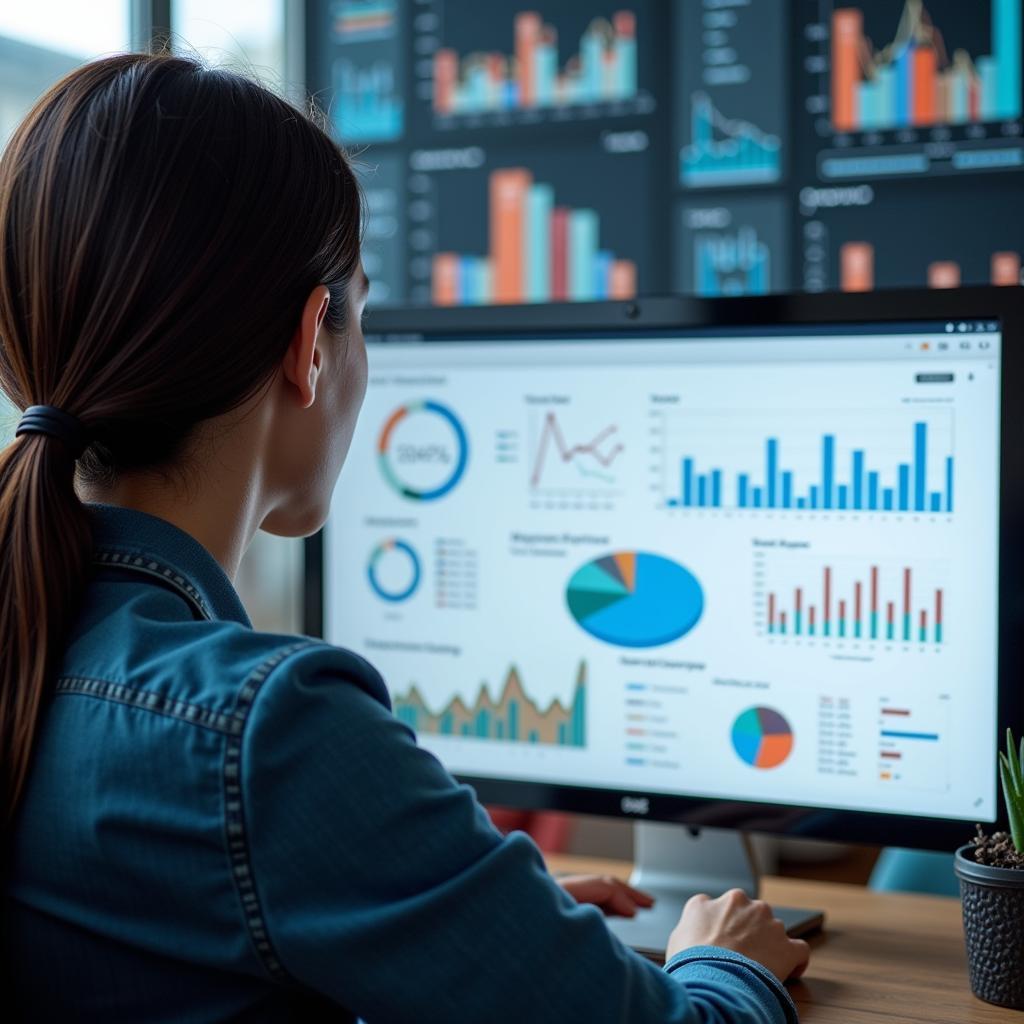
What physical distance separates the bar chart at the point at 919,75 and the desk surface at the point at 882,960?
5.01 feet

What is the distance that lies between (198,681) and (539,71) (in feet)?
7.03

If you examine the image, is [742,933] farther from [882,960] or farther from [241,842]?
[241,842]

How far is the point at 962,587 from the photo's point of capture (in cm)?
99

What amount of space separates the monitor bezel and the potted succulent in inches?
2.7

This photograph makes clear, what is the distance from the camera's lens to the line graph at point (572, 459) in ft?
Answer: 3.62

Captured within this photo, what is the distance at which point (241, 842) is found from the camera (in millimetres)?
623

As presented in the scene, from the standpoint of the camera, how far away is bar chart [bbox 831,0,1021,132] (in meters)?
2.22

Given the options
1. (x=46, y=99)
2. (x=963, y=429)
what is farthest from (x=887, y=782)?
(x=46, y=99)

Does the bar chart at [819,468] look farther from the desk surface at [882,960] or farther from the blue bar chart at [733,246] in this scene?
the blue bar chart at [733,246]

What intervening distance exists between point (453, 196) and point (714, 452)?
5.62ft

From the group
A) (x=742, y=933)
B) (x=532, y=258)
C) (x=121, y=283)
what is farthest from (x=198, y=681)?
(x=532, y=258)

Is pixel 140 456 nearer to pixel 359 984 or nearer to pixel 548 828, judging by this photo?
pixel 359 984

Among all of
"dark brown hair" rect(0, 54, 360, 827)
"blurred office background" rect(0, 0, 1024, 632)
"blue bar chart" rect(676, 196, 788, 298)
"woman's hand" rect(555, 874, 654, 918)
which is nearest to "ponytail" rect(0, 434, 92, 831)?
"dark brown hair" rect(0, 54, 360, 827)

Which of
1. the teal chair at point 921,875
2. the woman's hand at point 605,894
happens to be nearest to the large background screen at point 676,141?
the teal chair at point 921,875
